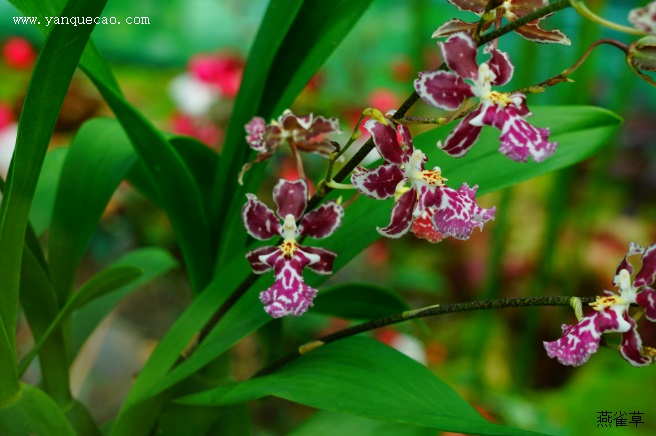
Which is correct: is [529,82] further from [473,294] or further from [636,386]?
[473,294]

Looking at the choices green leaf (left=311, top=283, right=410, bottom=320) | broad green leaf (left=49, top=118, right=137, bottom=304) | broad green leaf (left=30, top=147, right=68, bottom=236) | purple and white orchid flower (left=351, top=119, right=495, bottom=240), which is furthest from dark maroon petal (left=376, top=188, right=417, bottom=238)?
broad green leaf (left=30, top=147, right=68, bottom=236)

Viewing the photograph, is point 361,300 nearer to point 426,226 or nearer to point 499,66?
point 426,226

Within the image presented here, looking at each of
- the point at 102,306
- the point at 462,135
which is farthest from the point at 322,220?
the point at 102,306

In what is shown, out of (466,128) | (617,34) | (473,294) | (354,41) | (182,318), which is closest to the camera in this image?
(466,128)

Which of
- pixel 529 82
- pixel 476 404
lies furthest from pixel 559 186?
pixel 476 404

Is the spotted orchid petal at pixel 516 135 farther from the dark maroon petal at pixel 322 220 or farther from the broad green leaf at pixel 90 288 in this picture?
the broad green leaf at pixel 90 288

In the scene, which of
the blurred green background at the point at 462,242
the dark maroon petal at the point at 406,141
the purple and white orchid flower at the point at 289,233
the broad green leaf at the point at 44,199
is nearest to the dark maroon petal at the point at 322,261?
the purple and white orchid flower at the point at 289,233

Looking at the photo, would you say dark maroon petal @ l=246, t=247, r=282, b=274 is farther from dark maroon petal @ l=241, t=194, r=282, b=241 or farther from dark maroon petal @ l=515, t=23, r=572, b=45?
dark maroon petal @ l=515, t=23, r=572, b=45
